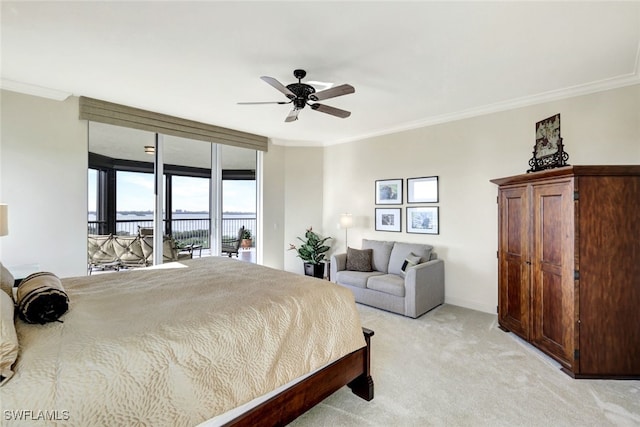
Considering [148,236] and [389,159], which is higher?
[389,159]

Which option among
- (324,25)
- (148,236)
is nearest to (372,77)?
(324,25)

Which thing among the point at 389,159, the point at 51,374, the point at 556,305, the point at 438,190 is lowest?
the point at 556,305

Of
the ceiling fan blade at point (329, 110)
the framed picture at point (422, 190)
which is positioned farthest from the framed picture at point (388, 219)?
the ceiling fan blade at point (329, 110)

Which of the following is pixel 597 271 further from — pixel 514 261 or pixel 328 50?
pixel 328 50

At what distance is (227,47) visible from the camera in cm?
256

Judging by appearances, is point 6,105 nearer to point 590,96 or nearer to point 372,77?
point 372,77

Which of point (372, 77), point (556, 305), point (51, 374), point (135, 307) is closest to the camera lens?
point (51, 374)

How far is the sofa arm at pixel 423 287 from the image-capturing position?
3.78 meters

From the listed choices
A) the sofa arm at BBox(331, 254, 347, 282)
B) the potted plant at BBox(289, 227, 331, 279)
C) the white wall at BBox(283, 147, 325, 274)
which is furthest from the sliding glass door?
the sofa arm at BBox(331, 254, 347, 282)

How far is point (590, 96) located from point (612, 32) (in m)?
1.26

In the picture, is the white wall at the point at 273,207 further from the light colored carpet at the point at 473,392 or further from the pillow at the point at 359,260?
the light colored carpet at the point at 473,392

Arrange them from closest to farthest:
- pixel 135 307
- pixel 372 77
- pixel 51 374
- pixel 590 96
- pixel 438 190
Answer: pixel 51 374, pixel 135 307, pixel 372 77, pixel 590 96, pixel 438 190

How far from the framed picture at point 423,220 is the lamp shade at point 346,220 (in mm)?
1033

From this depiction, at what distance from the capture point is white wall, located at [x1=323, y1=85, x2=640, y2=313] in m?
3.23
